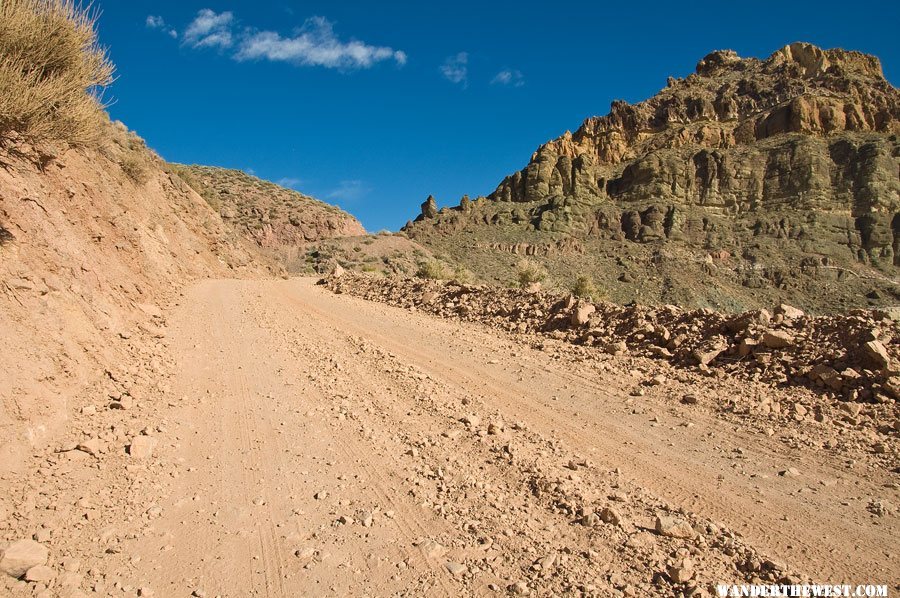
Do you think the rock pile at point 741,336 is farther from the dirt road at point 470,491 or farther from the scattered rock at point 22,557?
the scattered rock at point 22,557

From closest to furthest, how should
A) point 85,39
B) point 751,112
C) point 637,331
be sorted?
1. point 85,39
2. point 637,331
3. point 751,112

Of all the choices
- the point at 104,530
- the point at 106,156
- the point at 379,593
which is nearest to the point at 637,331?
the point at 379,593

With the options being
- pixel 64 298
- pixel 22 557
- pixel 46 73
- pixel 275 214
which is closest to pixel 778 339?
pixel 22 557

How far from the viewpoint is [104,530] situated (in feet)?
12.2

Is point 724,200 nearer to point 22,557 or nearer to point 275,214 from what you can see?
point 275,214

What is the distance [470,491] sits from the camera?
4477mm

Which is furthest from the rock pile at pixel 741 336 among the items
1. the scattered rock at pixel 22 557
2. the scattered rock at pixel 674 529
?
the scattered rock at pixel 22 557

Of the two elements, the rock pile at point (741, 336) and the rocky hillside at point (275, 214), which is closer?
the rock pile at point (741, 336)

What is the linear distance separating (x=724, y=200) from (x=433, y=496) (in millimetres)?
85481

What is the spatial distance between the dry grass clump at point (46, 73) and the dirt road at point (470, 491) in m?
3.15

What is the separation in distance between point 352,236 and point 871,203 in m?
66.4

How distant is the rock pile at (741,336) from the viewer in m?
6.52

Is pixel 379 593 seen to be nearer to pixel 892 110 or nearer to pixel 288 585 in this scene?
pixel 288 585

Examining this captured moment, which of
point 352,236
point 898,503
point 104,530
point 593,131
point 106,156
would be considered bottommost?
point 104,530
